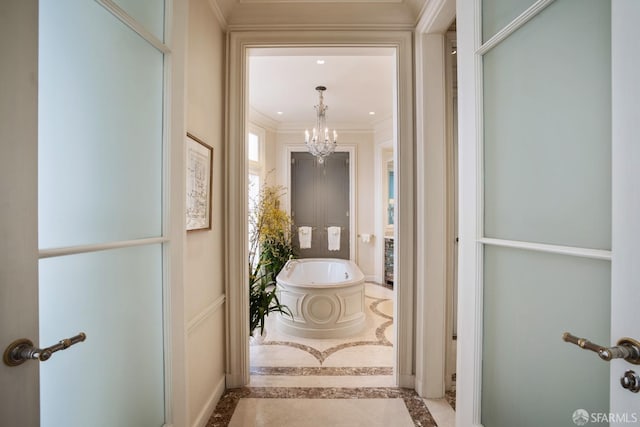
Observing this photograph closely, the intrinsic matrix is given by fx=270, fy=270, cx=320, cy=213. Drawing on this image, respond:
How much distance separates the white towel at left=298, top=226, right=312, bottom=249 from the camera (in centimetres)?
525

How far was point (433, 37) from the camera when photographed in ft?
6.37

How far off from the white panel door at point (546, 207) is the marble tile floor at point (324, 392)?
91 cm

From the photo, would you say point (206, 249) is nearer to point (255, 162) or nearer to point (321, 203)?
point (255, 162)

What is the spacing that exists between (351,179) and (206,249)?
12.9 feet

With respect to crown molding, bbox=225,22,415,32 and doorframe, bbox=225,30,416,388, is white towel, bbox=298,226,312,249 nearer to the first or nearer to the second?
doorframe, bbox=225,30,416,388

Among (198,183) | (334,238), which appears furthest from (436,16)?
(334,238)

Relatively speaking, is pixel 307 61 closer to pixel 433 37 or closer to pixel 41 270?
pixel 433 37

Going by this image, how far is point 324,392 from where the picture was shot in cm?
200

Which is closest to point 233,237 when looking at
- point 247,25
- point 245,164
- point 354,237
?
point 245,164

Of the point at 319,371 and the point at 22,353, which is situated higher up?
the point at 22,353

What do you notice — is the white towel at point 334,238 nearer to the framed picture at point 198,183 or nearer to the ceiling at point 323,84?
the ceiling at point 323,84

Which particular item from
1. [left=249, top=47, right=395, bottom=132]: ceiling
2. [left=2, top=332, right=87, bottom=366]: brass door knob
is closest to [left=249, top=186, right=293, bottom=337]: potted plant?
[left=249, top=47, right=395, bottom=132]: ceiling

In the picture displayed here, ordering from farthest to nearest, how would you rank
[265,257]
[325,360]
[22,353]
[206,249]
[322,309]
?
1. [265,257]
2. [322,309]
3. [325,360]
4. [206,249]
5. [22,353]

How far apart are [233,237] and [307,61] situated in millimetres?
2146
